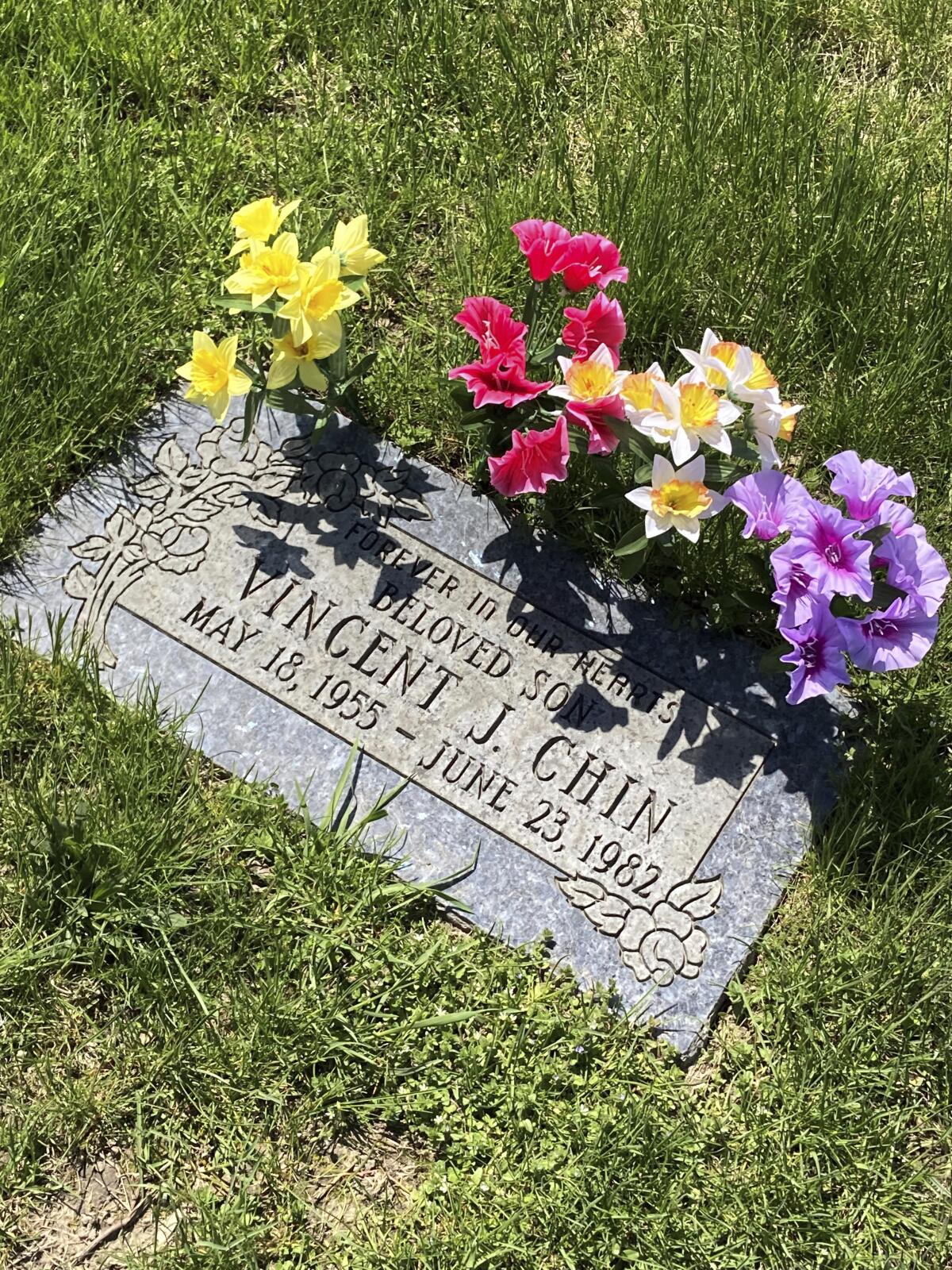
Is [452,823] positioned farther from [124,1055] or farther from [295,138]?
[295,138]

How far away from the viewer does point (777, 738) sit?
87.8 inches

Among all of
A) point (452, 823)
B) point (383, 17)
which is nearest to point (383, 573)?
point (452, 823)

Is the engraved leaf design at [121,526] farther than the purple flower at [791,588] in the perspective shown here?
Yes

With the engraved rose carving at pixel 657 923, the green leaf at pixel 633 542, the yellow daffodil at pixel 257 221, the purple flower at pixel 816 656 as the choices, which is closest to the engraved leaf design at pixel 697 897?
the engraved rose carving at pixel 657 923

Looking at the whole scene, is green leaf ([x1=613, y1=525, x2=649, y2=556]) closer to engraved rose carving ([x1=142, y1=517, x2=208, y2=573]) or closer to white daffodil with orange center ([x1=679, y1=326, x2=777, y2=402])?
white daffodil with orange center ([x1=679, y1=326, x2=777, y2=402])

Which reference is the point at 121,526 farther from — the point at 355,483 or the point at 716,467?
the point at 716,467

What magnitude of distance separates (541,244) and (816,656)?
92cm

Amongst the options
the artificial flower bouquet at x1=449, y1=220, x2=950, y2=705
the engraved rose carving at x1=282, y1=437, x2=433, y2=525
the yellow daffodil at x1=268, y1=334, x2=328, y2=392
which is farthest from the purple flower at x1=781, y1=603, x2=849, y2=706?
the yellow daffodil at x1=268, y1=334, x2=328, y2=392

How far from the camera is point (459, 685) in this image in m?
2.27

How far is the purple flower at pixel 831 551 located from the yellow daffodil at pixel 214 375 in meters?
1.07

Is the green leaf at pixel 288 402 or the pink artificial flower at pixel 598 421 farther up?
the pink artificial flower at pixel 598 421

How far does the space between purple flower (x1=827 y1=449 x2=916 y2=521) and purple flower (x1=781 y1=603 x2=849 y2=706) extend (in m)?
0.20

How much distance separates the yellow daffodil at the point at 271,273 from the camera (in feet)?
7.28

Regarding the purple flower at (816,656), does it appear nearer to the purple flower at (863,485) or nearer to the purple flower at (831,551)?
the purple flower at (831,551)
